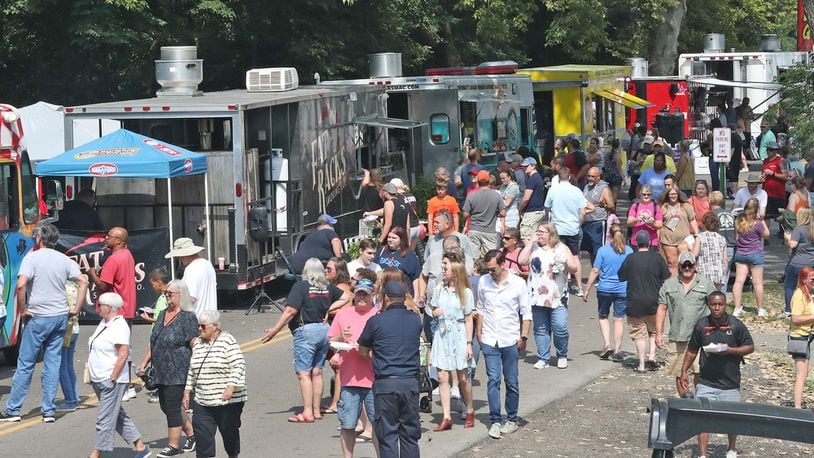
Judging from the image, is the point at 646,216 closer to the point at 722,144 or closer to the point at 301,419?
the point at 722,144

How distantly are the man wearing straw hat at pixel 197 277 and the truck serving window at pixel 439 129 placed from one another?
11870mm

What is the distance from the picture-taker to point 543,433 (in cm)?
1181

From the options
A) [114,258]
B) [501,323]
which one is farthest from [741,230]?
[114,258]

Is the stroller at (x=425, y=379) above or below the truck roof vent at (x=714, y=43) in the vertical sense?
below

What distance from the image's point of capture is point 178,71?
1933 cm

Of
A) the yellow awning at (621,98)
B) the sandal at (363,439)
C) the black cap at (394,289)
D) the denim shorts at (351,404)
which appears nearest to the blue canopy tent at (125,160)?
the sandal at (363,439)

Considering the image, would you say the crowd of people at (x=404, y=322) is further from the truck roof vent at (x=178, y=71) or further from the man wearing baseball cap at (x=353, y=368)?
the truck roof vent at (x=178, y=71)

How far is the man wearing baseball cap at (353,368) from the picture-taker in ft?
33.7

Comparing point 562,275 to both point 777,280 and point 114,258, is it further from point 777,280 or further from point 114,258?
point 777,280

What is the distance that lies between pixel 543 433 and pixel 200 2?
683 inches

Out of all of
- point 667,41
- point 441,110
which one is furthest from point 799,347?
point 667,41

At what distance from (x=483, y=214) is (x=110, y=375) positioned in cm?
863

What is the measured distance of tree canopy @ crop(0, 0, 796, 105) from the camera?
25625 millimetres

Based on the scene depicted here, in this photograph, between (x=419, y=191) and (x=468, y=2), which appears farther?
(x=468, y=2)
